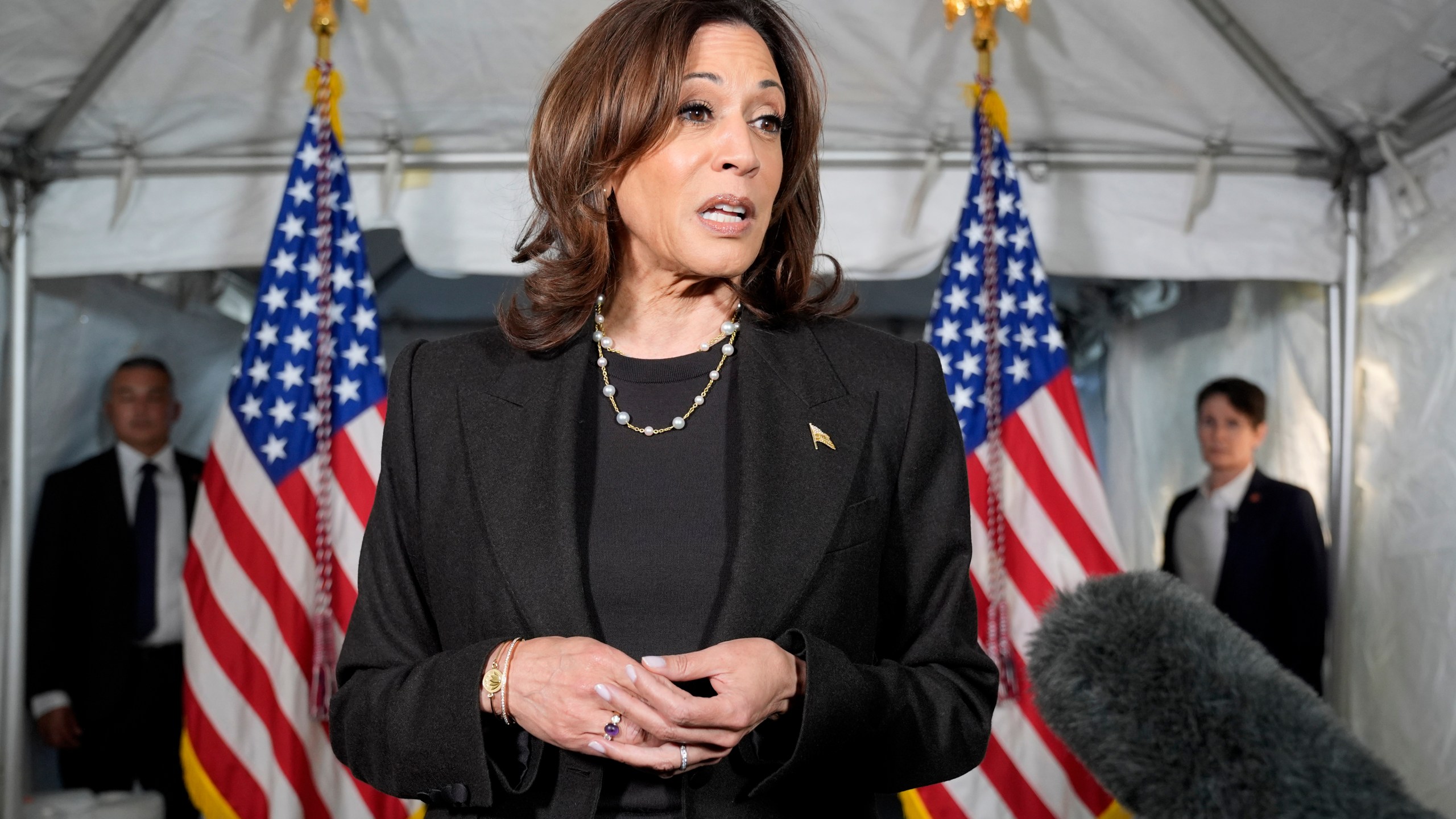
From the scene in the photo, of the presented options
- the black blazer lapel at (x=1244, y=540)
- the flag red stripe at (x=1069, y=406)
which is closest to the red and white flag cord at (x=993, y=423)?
the flag red stripe at (x=1069, y=406)

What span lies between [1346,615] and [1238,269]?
106 centimetres

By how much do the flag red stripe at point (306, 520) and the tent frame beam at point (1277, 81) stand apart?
Result: 8.75ft

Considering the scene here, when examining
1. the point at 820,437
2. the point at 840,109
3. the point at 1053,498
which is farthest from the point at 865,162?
the point at 820,437

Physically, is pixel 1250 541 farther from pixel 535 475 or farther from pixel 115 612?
pixel 115 612

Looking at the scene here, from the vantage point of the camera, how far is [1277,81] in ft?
10.9

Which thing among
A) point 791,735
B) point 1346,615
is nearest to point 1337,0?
point 1346,615

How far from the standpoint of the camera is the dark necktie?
13.4 ft

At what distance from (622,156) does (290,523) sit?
2.25 metres

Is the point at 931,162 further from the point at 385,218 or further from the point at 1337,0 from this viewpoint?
the point at 385,218

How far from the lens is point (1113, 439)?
16.3 feet

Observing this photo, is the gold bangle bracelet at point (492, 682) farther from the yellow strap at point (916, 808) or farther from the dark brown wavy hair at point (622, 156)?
the yellow strap at point (916, 808)

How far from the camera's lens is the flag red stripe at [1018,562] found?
3.26 meters

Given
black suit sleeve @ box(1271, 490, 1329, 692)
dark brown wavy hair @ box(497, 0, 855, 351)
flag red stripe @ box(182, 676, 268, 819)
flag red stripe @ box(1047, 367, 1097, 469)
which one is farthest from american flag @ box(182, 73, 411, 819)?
black suit sleeve @ box(1271, 490, 1329, 692)

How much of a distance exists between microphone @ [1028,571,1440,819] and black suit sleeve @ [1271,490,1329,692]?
131 inches
